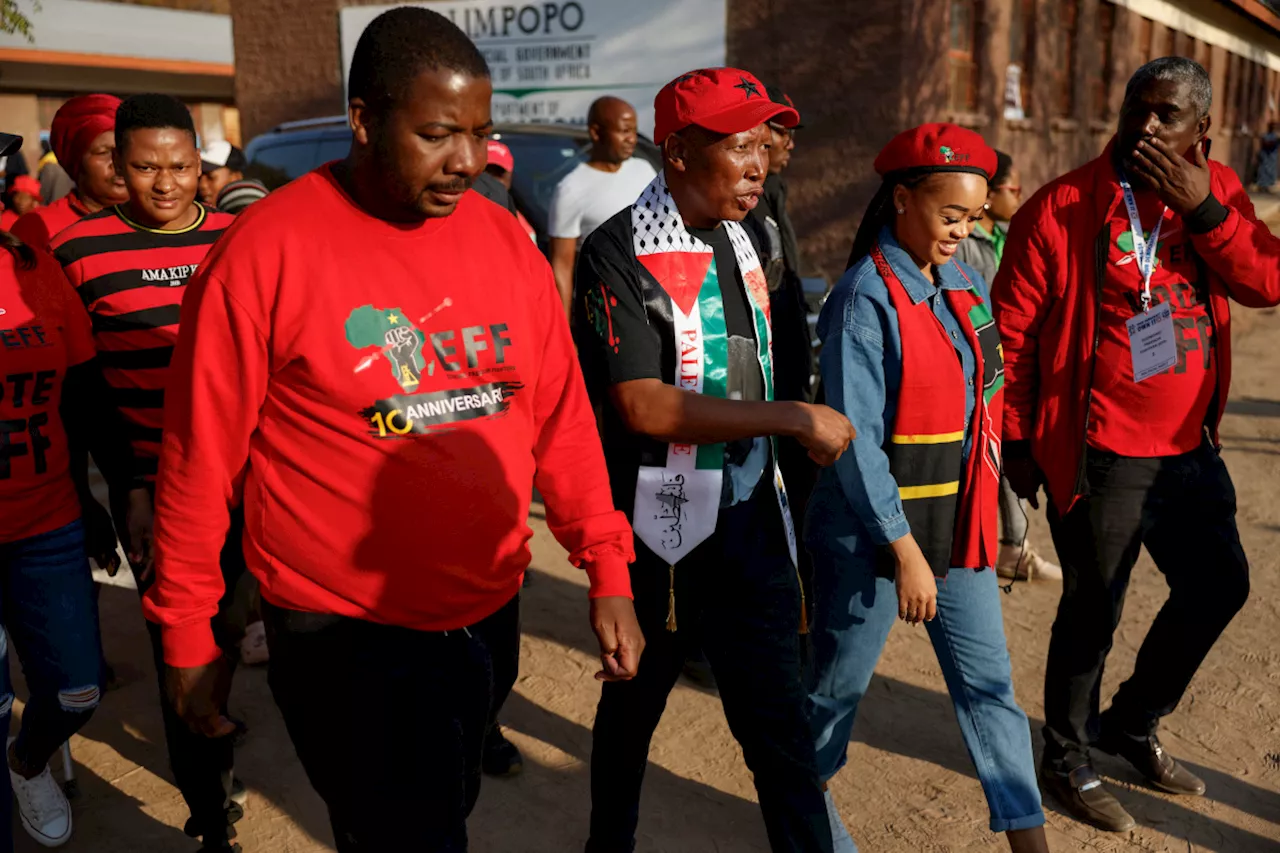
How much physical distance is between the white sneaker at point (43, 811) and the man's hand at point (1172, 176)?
3.86m

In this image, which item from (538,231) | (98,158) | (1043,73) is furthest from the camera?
(1043,73)

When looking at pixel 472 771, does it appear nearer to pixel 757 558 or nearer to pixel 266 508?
pixel 266 508

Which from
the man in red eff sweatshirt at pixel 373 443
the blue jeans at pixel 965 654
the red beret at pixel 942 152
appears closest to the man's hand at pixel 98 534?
the man in red eff sweatshirt at pixel 373 443

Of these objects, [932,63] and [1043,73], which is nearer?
[932,63]

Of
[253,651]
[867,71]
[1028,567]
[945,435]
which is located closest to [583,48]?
[867,71]

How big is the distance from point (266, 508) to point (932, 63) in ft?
39.1

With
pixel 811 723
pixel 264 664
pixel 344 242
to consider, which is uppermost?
pixel 344 242

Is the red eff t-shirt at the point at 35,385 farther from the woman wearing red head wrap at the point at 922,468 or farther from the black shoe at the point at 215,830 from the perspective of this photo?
the woman wearing red head wrap at the point at 922,468

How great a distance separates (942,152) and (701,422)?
0.93 metres

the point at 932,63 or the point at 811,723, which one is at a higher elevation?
the point at 932,63

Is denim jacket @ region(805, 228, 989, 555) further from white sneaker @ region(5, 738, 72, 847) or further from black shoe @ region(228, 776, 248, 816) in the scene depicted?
white sneaker @ region(5, 738, 72, 847)

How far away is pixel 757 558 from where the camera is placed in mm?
2941

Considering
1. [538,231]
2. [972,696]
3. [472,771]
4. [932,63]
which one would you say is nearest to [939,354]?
[972,696]

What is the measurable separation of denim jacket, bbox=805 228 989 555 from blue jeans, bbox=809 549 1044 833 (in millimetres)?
135
